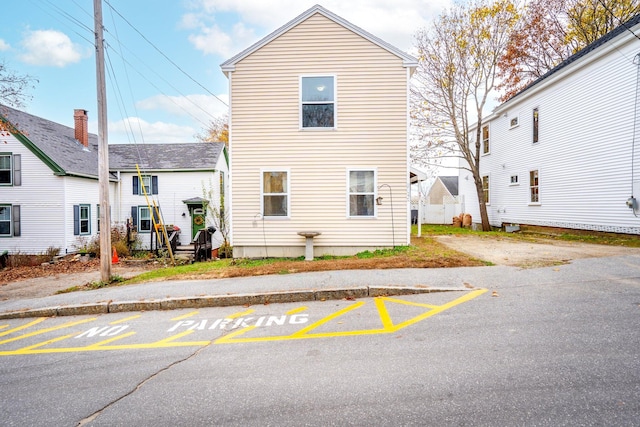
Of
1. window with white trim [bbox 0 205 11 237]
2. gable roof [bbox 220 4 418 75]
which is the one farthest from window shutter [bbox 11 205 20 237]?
gable roof [bbox 220 4 418 75]

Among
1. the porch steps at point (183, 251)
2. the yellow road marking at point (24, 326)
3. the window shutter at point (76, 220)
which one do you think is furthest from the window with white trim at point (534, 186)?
the window shutter at point (76, 220)

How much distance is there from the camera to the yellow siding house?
1189 cm

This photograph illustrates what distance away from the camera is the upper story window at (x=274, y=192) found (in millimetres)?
12117

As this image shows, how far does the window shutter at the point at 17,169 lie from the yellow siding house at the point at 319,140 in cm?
1378

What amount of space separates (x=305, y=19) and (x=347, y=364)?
11.6m

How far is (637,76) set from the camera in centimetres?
1155

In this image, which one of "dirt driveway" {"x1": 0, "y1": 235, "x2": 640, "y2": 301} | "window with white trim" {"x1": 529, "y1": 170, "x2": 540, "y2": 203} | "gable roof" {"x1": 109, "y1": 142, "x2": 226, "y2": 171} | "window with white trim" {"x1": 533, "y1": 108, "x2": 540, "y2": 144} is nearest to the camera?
"dirt driveway" {"x1": 0, "y1": 235, "x2": 640, "y2": 301}

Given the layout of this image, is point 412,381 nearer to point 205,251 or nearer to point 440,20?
point 205,251

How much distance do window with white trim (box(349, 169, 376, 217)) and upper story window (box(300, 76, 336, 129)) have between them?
1972mm

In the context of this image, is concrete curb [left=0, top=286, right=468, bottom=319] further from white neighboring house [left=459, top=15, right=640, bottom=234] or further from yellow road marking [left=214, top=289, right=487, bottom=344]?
white neighboring house [left=459, top=15, right=640, bottom=234]

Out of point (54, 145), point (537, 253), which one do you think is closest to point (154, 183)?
point (54, 145)

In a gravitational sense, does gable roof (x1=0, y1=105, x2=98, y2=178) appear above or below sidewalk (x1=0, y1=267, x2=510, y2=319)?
above

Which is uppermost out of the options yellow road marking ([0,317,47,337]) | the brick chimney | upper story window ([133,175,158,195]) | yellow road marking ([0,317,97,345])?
the brick chimney

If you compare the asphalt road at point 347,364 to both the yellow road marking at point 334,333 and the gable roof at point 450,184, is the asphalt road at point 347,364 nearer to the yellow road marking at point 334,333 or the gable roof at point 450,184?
the yellow road marking at point 334,333
